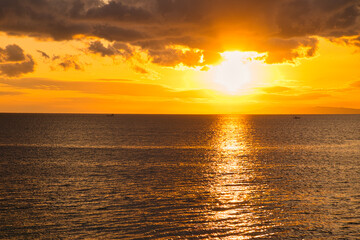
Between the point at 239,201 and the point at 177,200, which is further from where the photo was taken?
the point at 177,200

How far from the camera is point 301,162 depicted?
6950cm

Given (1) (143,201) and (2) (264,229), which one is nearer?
(2) (264,229)

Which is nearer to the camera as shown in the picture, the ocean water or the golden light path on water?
the ocean water

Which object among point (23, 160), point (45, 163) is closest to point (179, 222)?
point (45, 163)

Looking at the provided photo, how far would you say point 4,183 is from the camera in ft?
148

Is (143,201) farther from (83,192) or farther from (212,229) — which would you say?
(212,229)

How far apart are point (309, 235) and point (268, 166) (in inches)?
1456

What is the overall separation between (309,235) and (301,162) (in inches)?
1776

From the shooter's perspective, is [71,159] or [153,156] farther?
[153,156]

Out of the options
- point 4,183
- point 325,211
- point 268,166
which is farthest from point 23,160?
point 325,211

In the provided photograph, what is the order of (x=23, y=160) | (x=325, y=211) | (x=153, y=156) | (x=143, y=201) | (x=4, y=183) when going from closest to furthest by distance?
(x=325, y=211), (x=143, y=201), (x=4, y=183), (x=23, y=160), (x=153, y=156)

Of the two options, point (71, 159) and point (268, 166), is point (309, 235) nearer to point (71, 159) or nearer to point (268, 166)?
point (268, 166)

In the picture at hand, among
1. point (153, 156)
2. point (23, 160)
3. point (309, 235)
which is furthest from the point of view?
point (153, 156)

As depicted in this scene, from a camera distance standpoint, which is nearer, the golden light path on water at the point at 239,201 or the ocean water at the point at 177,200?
the ocean water at the point at 177,200
